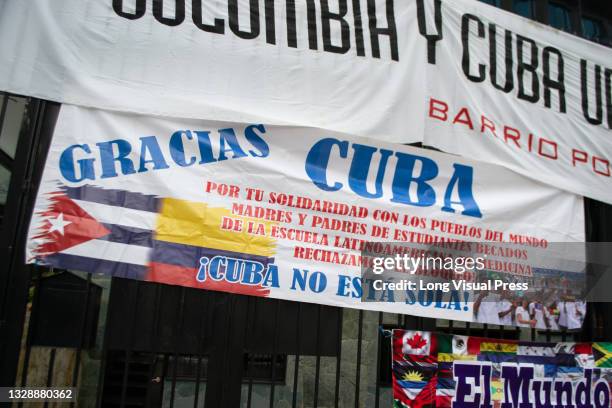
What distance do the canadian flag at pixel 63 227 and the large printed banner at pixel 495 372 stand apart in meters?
2.36

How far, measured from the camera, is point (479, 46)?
15.1 ft

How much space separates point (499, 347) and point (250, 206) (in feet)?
7.72

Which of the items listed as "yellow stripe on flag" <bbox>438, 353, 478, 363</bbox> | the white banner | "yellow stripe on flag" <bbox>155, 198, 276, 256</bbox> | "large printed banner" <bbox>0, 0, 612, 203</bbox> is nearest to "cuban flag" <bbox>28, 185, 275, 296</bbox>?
"yellow stripe on flag" <bbox>155, 198, 276, 256</bbox>

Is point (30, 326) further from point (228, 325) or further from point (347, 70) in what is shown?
point (347, 70)

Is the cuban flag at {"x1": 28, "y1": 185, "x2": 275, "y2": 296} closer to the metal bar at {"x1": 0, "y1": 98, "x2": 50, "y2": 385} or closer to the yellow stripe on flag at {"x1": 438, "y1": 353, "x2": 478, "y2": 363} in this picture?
the metal bar at {"x1": 0, "y1": 98, "x2": 50, "y2": 385}

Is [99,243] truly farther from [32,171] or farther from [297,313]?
[297,313]

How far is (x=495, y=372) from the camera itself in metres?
4.15

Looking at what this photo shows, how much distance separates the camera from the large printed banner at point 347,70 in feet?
11.8

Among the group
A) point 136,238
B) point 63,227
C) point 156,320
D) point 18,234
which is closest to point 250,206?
point 136,238

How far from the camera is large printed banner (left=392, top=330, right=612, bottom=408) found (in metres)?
3.97

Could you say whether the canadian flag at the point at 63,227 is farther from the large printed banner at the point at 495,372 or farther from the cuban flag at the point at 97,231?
the large printed banner at the point at 495,372

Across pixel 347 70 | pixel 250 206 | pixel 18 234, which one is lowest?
pixel 18 234

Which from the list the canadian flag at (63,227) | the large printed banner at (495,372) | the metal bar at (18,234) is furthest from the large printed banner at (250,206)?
the large printed banner at (495,372)

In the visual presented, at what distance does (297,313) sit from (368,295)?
56 cm
